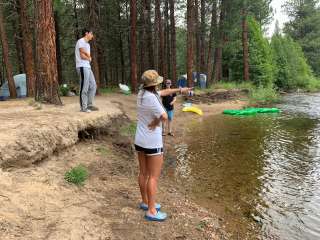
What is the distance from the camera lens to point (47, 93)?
10.8 m

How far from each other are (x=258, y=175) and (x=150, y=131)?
4254 millimetres

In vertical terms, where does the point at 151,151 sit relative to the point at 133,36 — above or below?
below

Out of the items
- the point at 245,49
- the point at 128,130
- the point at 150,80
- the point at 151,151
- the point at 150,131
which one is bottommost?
the point at 128,130

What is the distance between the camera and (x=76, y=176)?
6.25m

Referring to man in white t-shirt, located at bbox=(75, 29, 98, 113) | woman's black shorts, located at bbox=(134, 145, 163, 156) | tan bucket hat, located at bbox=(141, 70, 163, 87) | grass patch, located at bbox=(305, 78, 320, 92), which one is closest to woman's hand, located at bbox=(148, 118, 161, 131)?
woman's black shorts, located at bbox=(134, 145, 163, 156)

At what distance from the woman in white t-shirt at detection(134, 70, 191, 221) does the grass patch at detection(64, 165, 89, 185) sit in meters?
1.37

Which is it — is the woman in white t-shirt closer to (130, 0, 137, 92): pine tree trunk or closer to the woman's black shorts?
the woman's black shorts

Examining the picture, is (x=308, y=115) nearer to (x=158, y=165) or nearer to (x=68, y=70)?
(x=158, y=165)

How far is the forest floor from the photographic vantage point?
468cm

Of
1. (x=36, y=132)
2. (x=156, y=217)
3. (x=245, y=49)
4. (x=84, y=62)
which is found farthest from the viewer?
(x=245, y=49)

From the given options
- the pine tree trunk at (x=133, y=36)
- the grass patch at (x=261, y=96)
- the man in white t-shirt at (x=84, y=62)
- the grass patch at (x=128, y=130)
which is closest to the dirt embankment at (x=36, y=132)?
the man in white t-shirt at (x=84, y=62)

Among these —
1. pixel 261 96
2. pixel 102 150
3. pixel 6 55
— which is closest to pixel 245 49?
pixel 261 96

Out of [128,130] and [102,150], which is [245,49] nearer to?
[128,130]

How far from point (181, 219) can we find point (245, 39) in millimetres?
25859
